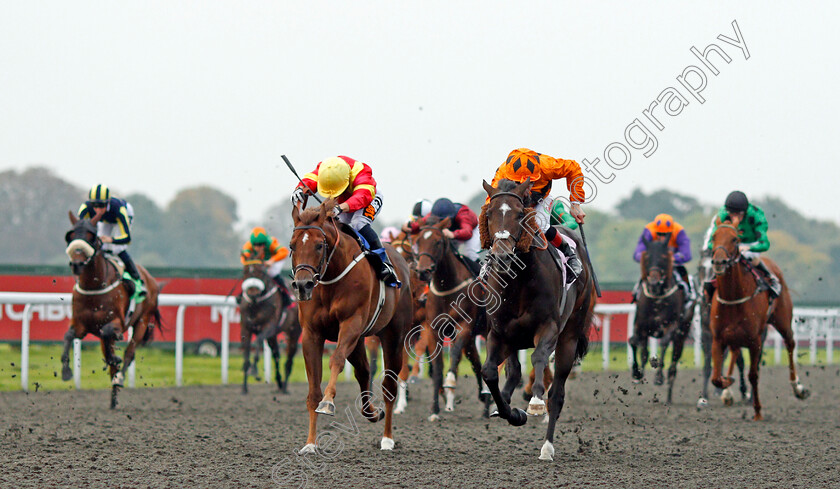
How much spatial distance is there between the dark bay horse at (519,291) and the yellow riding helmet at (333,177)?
1108 mm

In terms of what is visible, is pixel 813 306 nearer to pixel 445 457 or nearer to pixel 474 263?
pixel 474 263

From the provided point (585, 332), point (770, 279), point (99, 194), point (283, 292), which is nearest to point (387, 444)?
point (585, 332)

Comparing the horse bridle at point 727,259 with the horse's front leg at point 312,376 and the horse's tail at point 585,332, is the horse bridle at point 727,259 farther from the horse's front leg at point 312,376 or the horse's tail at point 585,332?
the horse's front leg at point 312,376

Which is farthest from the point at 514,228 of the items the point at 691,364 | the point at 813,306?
the point at 813,306

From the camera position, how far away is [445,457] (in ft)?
20.7

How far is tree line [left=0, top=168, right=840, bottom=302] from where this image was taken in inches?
1923

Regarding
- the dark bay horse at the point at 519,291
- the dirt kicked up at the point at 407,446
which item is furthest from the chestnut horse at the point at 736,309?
the dark bay horse at the point at 519,291

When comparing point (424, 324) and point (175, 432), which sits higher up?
point (424, 324)

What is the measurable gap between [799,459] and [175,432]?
4.65 m

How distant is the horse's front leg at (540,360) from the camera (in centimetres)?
543

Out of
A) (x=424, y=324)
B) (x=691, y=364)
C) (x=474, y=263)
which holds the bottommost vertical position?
(x=691, y=364)

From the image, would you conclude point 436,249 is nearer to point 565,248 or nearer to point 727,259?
point 565,248

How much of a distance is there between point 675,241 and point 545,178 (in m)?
5.34

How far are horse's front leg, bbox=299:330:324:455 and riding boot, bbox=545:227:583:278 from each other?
1663 mm
